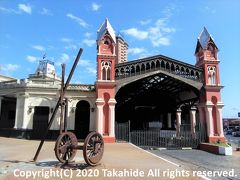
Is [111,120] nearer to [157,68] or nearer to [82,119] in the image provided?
[82,119]

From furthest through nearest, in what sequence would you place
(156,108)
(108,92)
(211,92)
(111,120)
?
1. (156,108)
2. (211,92)
3. (108,92)
4. (111,120)

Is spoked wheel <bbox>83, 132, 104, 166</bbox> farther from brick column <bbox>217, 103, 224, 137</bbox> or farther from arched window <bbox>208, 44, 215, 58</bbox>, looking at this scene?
arched window <bbox>208, 44, 215, 58</bbox>

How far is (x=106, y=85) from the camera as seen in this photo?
21.8 m

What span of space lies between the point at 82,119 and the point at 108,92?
5.02 meters

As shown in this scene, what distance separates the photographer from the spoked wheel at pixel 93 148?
873cm

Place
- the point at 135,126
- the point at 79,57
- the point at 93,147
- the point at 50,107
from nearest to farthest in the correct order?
the point at 93,147 → the point at 79,57 → the point at 50,107 → the point at 135,126

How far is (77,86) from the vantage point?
83.3ft

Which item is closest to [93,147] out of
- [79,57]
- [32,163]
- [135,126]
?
[32,163]

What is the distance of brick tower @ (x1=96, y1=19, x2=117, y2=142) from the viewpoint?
69.0 ft

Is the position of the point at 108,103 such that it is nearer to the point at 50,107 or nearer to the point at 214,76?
the point at 50,107

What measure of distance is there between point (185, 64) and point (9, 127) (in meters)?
19.3

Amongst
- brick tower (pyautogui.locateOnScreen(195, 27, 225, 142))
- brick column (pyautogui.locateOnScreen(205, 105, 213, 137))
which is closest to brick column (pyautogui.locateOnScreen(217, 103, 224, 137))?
brick tower (pyautogui.locateOnScreen(195, 27, 225, 142))

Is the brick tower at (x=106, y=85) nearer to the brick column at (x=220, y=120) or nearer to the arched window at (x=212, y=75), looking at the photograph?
the arched window at (x=212, y=75)

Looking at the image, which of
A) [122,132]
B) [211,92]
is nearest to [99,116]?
[122,132]
